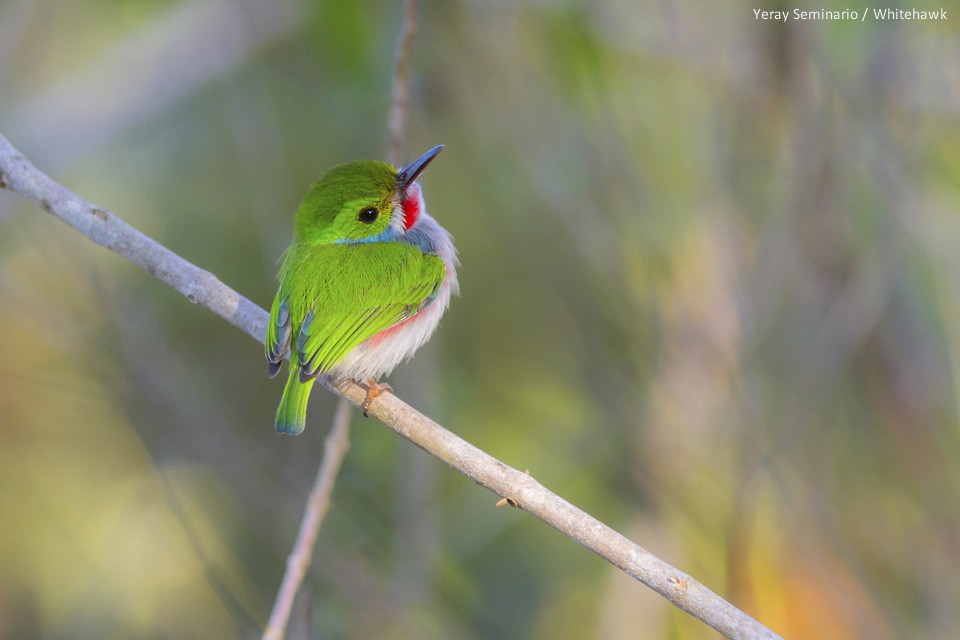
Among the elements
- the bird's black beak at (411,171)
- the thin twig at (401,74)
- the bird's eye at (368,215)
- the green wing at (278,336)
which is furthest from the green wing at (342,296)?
the thin twig at (401,74)

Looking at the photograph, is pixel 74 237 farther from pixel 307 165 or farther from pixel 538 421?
pixel 538 421

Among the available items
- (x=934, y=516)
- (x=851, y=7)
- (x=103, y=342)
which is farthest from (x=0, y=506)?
(x=851, y=7)

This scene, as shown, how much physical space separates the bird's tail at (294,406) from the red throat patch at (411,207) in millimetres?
805

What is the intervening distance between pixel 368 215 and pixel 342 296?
43cm

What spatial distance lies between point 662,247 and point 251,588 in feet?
9.30

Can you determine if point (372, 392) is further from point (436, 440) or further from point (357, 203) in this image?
point (357, 203)

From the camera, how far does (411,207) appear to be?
3.60 m

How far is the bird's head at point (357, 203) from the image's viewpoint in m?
3.42

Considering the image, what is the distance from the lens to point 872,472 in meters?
5.34

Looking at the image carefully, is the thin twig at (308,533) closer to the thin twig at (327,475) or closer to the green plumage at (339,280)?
the thin twig at (327,475)

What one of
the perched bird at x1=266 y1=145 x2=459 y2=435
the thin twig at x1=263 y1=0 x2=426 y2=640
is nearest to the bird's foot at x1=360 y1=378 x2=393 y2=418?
the perched bird at x1=266 y1=145 x2=459 y2=435

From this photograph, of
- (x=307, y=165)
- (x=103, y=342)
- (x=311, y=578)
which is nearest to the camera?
(x=103, y=342)

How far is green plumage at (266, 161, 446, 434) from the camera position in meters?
3.03

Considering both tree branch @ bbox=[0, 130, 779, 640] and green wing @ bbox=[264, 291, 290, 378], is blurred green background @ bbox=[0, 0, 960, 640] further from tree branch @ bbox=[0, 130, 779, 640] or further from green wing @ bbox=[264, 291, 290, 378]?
tree branch @ bbox=[0, 130, 779, 640]
